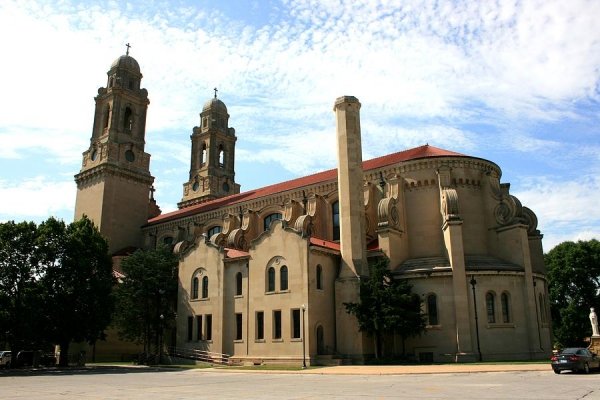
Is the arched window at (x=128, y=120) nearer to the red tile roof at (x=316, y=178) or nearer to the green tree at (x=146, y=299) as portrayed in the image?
the red tile roof at (x=316, y=178)

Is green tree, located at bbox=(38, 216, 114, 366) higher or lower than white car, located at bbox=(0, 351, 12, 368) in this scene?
higher

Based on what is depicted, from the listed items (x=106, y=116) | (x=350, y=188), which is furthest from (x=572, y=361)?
(x=106, y=116)

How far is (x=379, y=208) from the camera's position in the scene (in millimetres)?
39875

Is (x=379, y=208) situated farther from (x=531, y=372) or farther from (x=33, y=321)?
(x=33, y=321)

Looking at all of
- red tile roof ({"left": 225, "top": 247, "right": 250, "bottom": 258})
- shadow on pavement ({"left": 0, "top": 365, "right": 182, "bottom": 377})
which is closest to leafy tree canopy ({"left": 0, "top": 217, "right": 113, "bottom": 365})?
shadow on pavement ({"left": 0, "top": 365, "right": 182, "bottom": 377})

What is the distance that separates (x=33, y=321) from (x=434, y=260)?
92.5 ft

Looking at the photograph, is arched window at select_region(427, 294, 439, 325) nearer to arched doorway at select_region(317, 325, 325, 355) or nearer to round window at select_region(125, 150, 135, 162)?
arched doorway at select_region(317, 325, 325, 355)

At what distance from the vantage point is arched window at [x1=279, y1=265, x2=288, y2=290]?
3891cm

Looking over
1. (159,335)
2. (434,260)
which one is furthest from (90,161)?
(434,260)

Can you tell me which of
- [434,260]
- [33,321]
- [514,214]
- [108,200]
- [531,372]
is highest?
[108,200]

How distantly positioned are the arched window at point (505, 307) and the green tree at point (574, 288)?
84.0ft

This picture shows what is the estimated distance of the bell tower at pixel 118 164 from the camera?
200 feet

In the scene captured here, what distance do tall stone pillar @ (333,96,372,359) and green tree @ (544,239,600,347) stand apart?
103 ft

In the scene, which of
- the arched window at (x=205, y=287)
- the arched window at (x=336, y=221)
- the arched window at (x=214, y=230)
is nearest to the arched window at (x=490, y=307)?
the arched window at (x=336, y=221)
